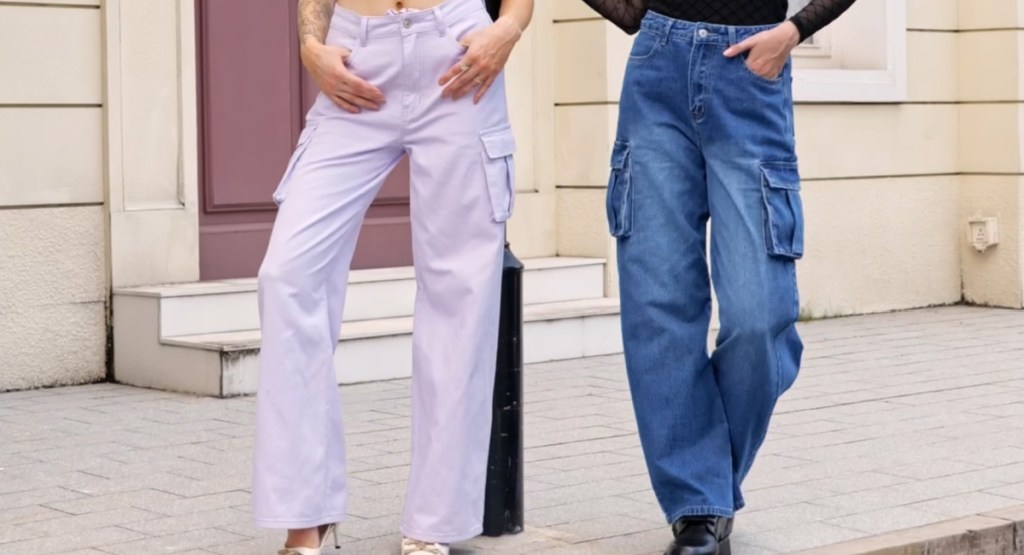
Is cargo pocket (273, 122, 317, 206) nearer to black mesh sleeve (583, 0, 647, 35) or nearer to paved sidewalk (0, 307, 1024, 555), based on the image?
black mesh sleeve (583, 0, 647, 35)

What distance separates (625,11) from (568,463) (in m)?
1.92

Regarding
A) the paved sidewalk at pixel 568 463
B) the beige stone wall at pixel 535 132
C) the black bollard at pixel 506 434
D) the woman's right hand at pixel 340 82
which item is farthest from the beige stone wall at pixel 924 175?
the woman's right hand at pixel 340 82

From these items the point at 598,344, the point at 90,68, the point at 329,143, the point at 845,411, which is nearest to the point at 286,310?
→ the point at 329,143

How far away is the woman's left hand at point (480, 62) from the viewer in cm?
431

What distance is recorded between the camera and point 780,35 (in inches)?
174

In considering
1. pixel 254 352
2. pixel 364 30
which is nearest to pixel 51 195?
pixel 254 352

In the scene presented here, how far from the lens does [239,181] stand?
27.9 feet

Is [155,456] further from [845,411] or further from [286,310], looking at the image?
[845,411]

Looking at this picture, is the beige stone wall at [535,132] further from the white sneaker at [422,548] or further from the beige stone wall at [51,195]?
the white sneaker at [422,548]

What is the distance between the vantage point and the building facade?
7.69 metres

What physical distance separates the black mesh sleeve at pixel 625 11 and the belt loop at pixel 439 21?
47cm

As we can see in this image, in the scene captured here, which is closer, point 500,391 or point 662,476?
point 662,476

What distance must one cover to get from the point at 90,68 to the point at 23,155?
502 mm

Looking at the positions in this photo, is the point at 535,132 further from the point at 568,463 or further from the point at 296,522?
the point at 296,522
